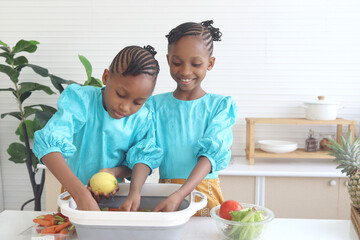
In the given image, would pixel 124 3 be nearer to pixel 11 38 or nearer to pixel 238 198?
pixel 11 38

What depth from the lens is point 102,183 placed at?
1016 mm

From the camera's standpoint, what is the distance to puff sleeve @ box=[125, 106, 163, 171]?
47.0 inches

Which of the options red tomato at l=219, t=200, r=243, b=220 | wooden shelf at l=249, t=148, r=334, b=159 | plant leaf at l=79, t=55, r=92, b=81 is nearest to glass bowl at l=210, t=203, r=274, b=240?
red tomato at l=219, t=200, r=243, b=220

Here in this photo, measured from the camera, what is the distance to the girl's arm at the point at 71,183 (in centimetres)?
93

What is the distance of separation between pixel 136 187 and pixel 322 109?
181cm

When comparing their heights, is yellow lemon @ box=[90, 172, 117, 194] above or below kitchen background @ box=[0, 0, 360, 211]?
below

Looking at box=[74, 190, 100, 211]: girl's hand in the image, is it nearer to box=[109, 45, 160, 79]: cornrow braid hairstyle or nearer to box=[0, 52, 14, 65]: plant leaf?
box=[109, 45, 160, 79]: cornrow braid hairstyle

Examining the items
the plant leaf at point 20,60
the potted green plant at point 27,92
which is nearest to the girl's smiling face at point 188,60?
the potted green plant at point 27,92

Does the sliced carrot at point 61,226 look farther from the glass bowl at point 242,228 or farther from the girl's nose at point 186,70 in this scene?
the girl's nose at point 186,70

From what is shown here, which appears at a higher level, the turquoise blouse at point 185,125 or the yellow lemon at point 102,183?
the turquoise blouse at point 185,125

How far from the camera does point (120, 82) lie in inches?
41.4

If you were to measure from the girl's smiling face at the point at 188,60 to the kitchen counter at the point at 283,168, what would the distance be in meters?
1.26

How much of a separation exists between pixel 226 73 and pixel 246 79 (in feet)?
0.53

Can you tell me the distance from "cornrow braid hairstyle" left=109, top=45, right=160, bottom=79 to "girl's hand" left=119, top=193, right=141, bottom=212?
347mm
